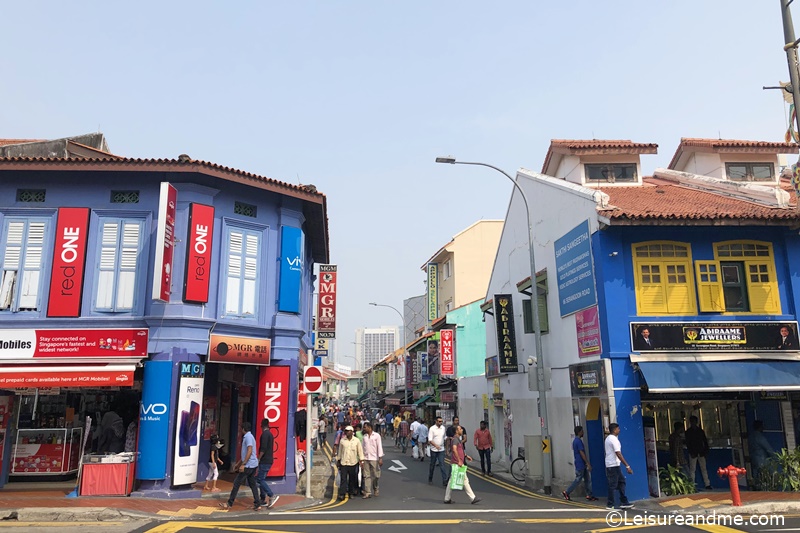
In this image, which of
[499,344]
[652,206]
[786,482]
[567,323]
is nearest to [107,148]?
[499,344]

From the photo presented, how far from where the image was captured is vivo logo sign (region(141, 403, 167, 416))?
13781 millimetres

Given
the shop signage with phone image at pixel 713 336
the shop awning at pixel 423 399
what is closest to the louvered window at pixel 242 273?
the shop signage with phone image at pixel 713 336

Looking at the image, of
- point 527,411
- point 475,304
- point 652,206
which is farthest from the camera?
point 475,304

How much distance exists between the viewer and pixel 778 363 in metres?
14.7

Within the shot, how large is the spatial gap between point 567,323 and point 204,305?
32.9ft

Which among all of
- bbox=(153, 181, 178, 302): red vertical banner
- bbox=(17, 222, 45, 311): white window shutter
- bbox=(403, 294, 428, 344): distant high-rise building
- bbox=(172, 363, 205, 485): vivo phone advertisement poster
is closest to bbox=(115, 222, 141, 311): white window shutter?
bbox=(153, 181, 178, 302): red vertical banner

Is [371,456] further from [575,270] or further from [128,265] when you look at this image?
[128,265]

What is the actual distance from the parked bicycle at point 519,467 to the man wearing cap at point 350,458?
662 centimetres

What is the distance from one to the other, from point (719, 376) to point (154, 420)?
13.2 metres

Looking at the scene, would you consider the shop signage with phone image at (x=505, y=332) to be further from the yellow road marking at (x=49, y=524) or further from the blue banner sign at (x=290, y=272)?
the yellow road marking at (x=49, y=524)

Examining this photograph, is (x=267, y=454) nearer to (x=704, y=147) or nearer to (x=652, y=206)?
(x=652, y=206)

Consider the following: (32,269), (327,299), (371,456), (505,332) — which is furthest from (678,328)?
(32,269)

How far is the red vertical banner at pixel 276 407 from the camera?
15250mm

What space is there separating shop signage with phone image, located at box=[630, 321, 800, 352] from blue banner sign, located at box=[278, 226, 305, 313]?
8.81 metres
